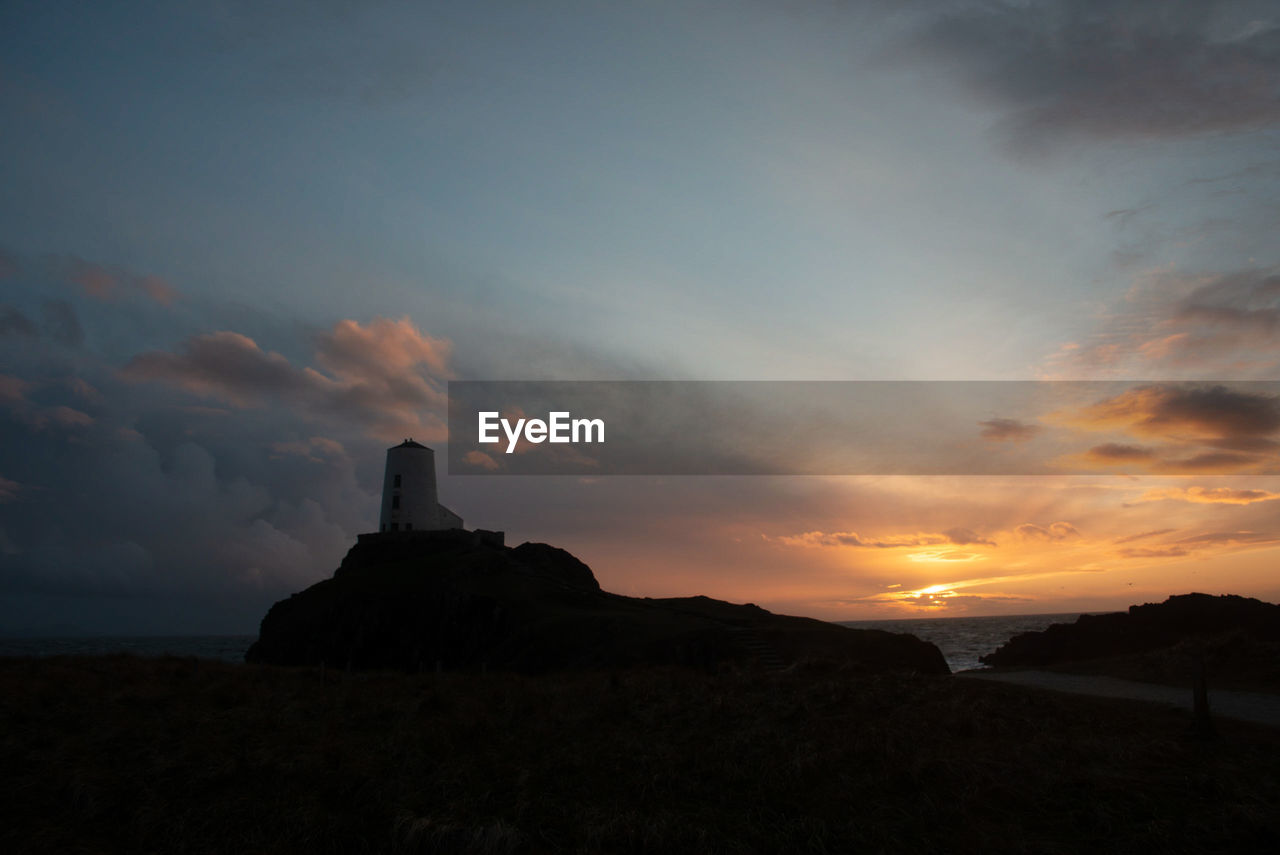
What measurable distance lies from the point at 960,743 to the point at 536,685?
11724 mm

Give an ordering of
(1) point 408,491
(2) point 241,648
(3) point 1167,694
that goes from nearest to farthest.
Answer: (3) point 1167,694 → (1) point 408,491 → (2) point 241,648

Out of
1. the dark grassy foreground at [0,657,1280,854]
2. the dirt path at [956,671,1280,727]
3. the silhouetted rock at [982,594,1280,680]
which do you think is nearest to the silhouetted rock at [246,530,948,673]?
the dirt path at [956,671,1280,727]

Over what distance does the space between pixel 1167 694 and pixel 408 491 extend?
185ft

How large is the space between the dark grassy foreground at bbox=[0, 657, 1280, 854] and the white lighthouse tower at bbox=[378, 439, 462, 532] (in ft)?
154

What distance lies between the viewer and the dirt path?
1513 cm

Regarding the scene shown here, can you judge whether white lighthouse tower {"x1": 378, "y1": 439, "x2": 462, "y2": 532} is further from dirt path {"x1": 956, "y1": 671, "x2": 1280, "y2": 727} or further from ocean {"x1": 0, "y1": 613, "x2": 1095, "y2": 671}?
dirt path {"x1": 956, "y1": 671, "x2": 1280, "y2": 727}

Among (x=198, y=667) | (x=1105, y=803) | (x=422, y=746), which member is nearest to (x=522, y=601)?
(x=198, y=667)

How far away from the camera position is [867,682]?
18.8 m

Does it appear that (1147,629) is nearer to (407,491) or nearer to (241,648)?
(407,491)

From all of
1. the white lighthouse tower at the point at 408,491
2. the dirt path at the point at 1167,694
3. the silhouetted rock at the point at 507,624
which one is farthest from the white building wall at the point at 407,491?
the dirt path at the point at 1167,694

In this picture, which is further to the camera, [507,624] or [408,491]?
[408,491]

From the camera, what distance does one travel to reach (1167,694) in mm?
18500

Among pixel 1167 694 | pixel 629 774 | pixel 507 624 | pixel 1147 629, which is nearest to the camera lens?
pixel 629 774

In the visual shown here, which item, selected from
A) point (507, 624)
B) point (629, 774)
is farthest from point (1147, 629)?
point (629, 774)
